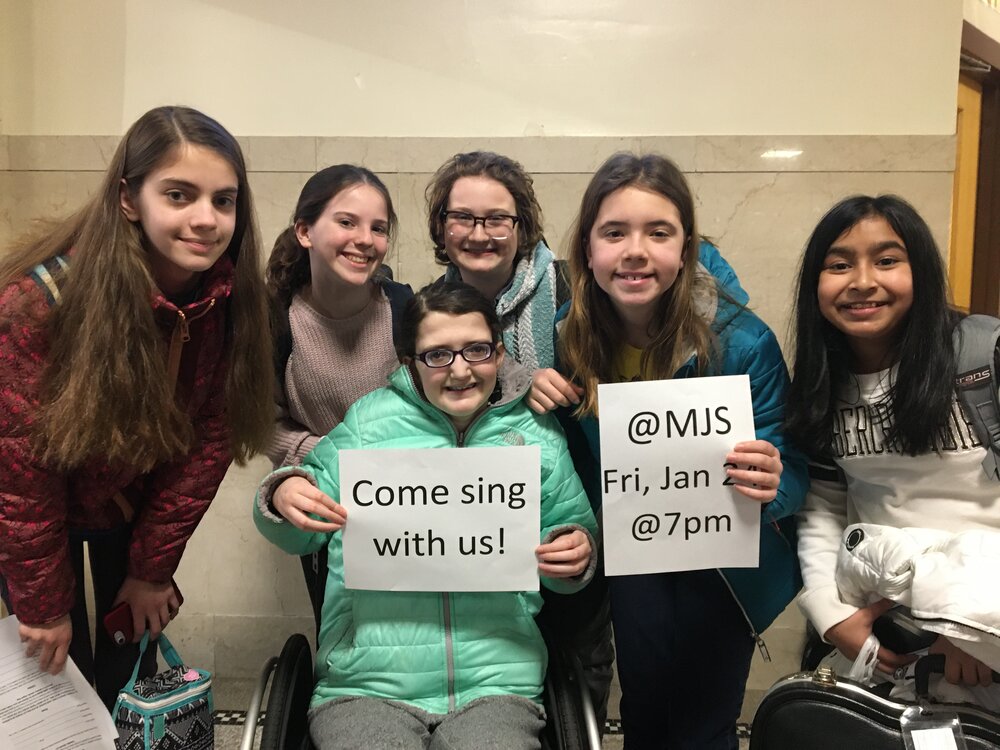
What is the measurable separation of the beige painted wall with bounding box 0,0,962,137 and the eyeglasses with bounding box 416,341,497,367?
1317 millimetres

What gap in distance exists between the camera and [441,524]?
127 cm

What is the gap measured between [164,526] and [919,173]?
263cm

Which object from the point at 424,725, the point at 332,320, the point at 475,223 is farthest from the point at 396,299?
the point at 424,725

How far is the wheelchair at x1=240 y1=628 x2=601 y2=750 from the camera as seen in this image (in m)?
1.14

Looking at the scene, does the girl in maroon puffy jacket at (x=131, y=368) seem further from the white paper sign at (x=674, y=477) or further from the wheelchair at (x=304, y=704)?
the white paper sign at (x=674, y=477)

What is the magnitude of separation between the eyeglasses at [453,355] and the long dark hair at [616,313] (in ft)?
0.68

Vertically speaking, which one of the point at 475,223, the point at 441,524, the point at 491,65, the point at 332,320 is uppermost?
the point at 491,65

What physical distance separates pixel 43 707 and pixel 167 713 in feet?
1.03

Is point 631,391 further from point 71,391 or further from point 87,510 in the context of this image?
point 87,510

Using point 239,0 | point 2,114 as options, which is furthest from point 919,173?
point 2,114

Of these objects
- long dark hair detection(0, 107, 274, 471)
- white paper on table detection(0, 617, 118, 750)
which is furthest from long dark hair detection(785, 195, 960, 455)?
white paper on table detection(0, 617, 118, 750)

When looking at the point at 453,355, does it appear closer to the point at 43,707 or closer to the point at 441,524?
the point at 441,524

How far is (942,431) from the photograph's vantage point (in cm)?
121

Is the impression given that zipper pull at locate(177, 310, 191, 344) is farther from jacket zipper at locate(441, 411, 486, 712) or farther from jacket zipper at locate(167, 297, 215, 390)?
jacket zipper at locate(441, 411, 486, 712)
